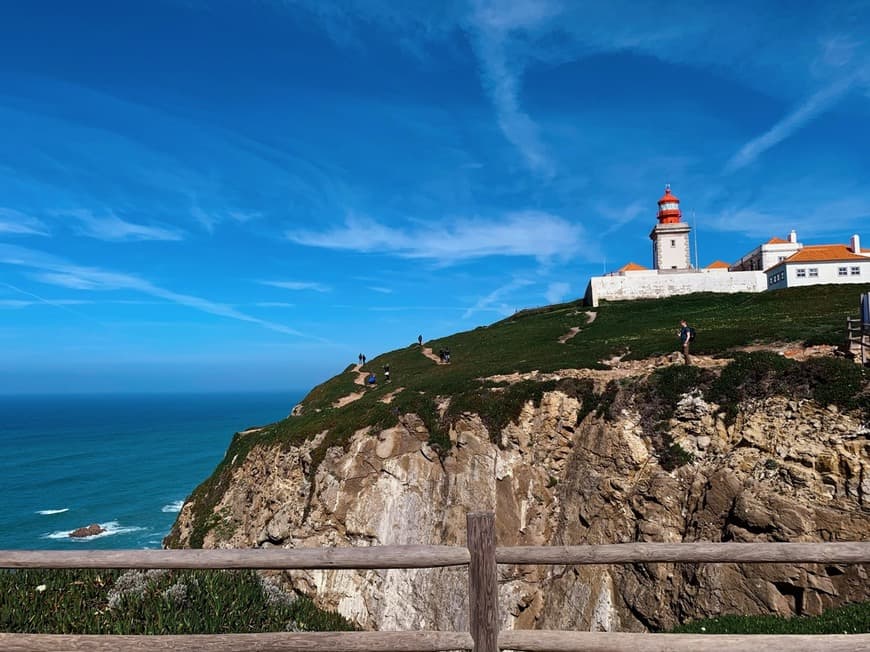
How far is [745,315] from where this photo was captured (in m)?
45.1

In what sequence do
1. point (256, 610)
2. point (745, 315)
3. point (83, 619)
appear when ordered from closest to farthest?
1. point (83, 619)
2. point (256, 610)
3. point (745, 315)

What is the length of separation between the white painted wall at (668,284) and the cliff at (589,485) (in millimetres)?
39705

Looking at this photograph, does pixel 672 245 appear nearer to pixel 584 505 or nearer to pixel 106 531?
pixel 584 505

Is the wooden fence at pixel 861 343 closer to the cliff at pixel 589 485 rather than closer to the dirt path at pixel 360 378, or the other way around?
the cliff at pixel 589 485

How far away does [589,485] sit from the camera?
22672 mm

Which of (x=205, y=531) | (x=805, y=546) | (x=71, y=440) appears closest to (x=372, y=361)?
(x=205, y=531)

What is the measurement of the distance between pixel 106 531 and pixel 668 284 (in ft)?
236

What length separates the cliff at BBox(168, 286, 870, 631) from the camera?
57.6 feet

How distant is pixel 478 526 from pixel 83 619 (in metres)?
6.05

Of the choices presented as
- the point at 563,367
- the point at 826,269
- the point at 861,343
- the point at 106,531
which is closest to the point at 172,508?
the point at 106,531

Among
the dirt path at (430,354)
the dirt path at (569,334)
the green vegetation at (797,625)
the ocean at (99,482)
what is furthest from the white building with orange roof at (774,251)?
the ocean at (99,482)

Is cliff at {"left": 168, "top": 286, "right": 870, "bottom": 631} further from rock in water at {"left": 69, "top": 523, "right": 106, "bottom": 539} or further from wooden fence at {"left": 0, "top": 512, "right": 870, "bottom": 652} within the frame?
rock in water at {"left": 69, "top": 523, "right": 106, "bottom": 539}

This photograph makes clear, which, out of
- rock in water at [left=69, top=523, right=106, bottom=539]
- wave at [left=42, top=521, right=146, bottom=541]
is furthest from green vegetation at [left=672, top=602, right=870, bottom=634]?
rock in water at [left=69, top=523, right=106, bottom=539]

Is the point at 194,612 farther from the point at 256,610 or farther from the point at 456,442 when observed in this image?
the point at 456,442
